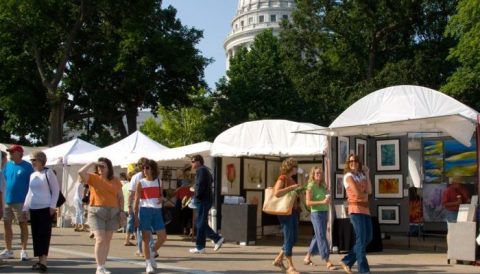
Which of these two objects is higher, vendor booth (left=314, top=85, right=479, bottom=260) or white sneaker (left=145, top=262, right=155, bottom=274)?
vendor booth (left=314, top=85, right=479, bottom=260)

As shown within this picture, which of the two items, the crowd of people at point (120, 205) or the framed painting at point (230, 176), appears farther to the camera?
the framed painting at point (230, 176)

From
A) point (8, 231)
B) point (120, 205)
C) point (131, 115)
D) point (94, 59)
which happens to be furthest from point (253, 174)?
point (94, 59)

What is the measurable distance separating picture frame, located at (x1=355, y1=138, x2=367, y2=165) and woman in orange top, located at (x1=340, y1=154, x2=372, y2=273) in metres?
5.38

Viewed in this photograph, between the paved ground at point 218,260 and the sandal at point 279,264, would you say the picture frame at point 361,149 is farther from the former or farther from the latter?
the sandal at point 279,264

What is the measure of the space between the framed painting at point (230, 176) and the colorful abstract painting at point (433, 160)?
17.5ft

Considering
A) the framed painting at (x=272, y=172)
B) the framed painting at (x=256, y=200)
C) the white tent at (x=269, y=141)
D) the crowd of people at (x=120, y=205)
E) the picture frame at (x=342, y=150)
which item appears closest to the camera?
the crowd of people at (x=120, y=205)

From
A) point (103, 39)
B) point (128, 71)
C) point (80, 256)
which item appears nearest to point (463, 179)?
point (80, 256)

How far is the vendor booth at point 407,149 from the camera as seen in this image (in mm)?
11383

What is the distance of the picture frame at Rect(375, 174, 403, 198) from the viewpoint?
48.6 feet

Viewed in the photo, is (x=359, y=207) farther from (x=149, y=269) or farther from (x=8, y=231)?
(x=8, y=231)

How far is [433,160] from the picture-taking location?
54.5 ft

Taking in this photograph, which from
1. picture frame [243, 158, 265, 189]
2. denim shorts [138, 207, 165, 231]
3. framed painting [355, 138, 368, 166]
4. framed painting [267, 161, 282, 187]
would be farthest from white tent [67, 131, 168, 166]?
denim shorts [138, 207, 165, 231]

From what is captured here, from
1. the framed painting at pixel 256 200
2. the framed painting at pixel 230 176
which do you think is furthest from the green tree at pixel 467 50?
the framed painting at pixel 230 176

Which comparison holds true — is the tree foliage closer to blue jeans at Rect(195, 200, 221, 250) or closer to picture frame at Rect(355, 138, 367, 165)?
picture frame at Rect(355, 138, 367, 165)
